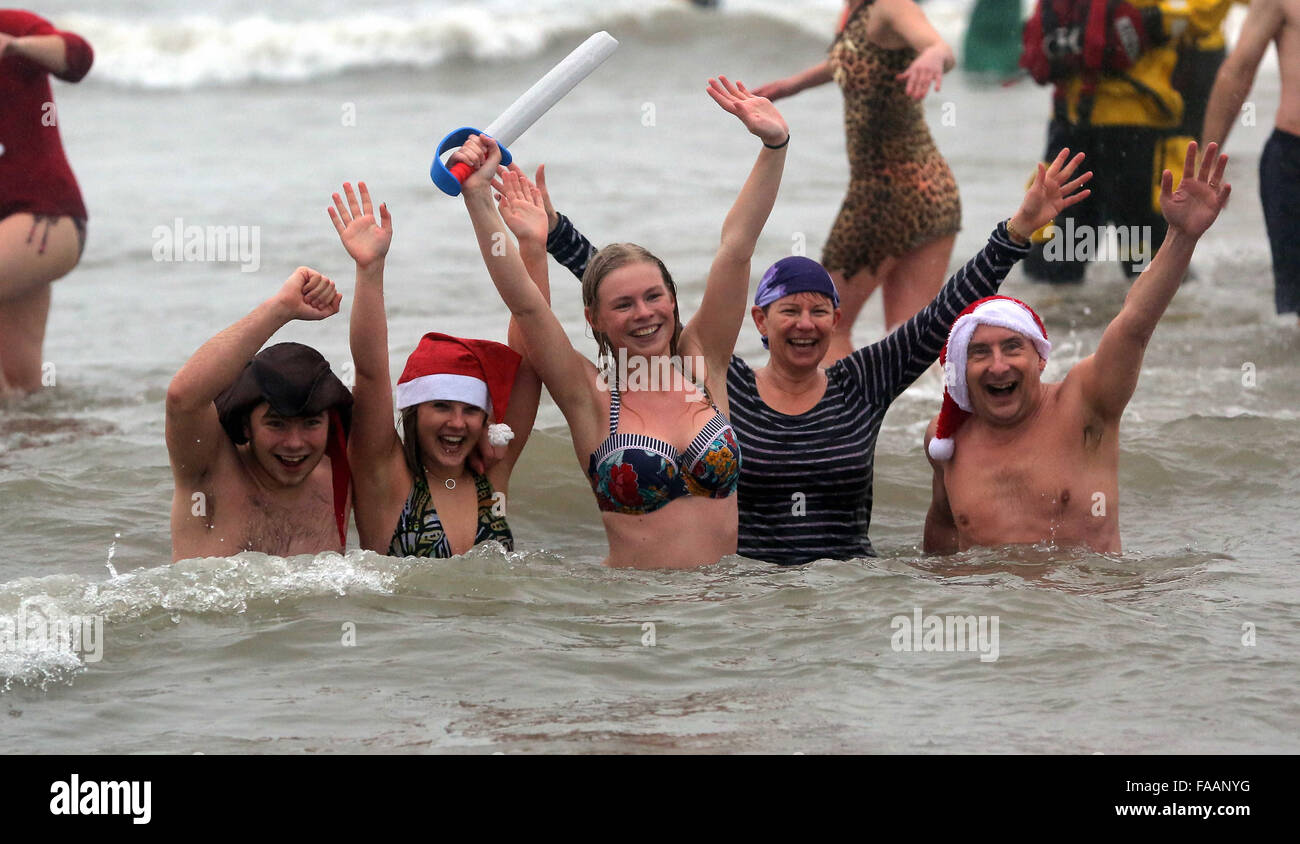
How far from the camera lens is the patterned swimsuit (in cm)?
542

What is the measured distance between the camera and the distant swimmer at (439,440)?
17.5ft

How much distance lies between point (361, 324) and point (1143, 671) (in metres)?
2.49

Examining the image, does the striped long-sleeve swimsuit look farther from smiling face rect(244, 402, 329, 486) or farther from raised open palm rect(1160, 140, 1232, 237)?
smiling face rect(244, 402, 329, 486)

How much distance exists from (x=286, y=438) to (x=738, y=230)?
1.57 meters

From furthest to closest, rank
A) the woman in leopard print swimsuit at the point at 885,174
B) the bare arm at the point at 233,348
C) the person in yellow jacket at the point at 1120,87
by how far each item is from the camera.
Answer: the person in yellow jacket at the point at 1120,87 < the woman in leopard print swimsuit at the point at 885,174 < the bare arm at the point at 233,348

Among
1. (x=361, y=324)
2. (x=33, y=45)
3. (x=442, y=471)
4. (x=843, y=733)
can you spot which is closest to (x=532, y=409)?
(x=442, y=471)

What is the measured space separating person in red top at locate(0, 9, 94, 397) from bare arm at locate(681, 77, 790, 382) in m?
3.93

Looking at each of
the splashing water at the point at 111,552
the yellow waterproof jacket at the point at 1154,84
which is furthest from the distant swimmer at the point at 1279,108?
the splashing water at the point at 111,552

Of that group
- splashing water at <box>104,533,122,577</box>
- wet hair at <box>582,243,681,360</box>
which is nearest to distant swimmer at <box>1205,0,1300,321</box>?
wet hair at <box>582,243,681,360</box>

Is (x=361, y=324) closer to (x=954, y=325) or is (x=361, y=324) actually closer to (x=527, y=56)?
(x=954, y=325)

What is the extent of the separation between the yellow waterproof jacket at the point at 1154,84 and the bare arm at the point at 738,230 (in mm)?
4739

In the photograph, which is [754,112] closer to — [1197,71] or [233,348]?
[233,348]

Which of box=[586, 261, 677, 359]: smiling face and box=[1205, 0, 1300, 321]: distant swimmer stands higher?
box=[1205, 0, 1300, 321]: distant swimmer

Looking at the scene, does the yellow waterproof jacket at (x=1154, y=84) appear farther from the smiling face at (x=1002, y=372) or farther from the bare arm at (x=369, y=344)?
the bare arm at (x=369, y=344)
